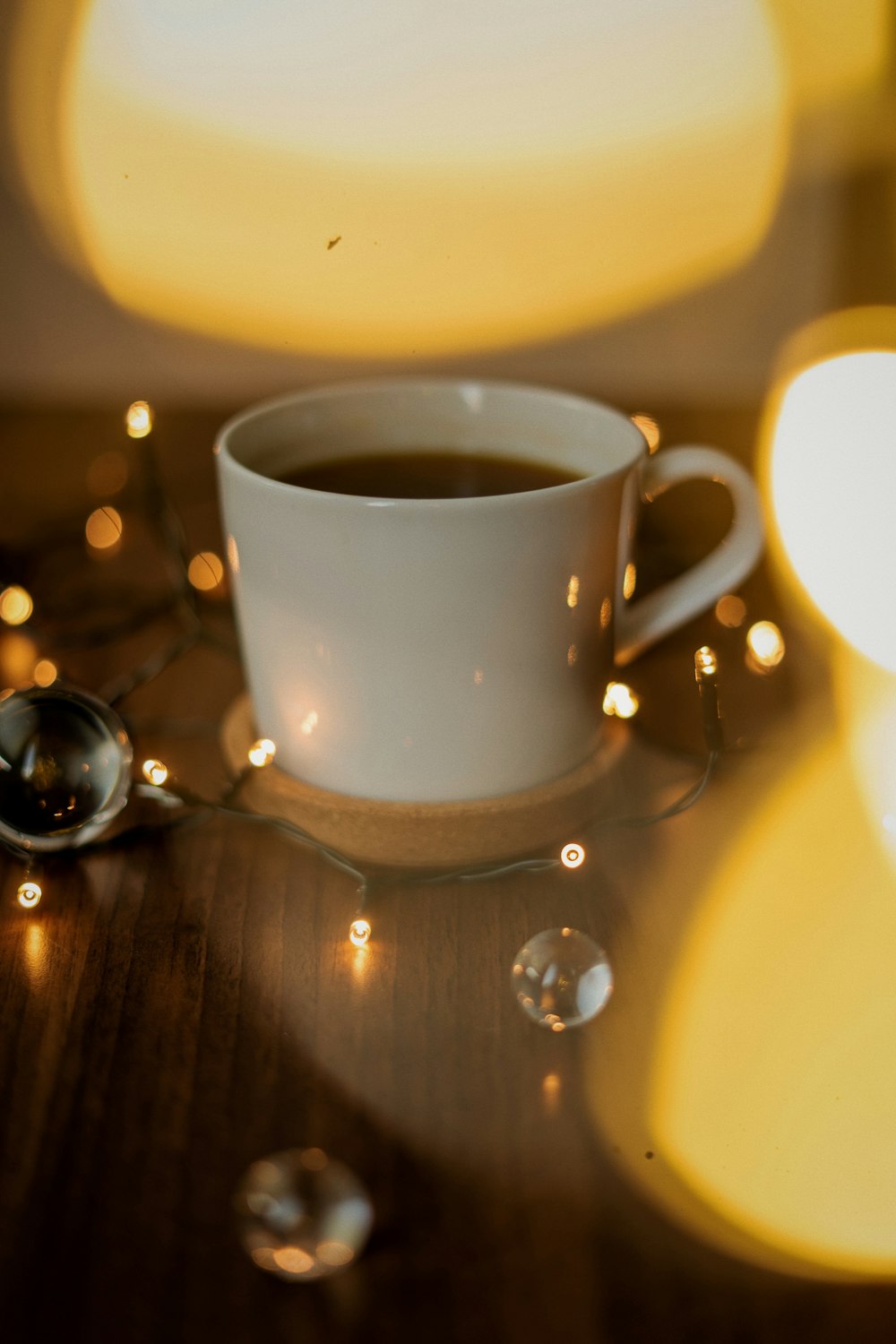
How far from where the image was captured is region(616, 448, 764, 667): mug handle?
1.42ft

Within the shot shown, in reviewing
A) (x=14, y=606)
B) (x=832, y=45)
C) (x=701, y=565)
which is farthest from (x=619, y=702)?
→ (x=832, y=45)

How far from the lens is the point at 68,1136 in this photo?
267mm

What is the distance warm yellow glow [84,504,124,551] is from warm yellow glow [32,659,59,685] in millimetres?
117

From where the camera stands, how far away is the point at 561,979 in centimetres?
31

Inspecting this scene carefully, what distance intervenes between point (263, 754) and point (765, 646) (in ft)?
0.70

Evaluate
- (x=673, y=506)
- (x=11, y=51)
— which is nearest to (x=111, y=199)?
(x=11, y=51)

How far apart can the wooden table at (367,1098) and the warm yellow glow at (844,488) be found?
0.45ft

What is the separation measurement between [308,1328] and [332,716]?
199mm

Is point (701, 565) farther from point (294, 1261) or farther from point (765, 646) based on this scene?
point (294, 1261)

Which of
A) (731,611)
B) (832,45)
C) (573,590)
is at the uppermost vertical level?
(832,45)

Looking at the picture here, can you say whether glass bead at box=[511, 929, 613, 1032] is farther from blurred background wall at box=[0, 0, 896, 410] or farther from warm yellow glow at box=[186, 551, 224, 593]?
blurred background wall at box=[0, 0, 896, 410]

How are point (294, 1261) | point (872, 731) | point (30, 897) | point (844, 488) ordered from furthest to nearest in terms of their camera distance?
point (844, 488) < point (872, 731) < point (30, 897) < point (294, 1261)

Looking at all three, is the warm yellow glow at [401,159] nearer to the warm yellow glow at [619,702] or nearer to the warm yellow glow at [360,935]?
the warm yellow glow at [619,702]

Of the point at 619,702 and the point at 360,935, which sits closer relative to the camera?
the point at 360,935
